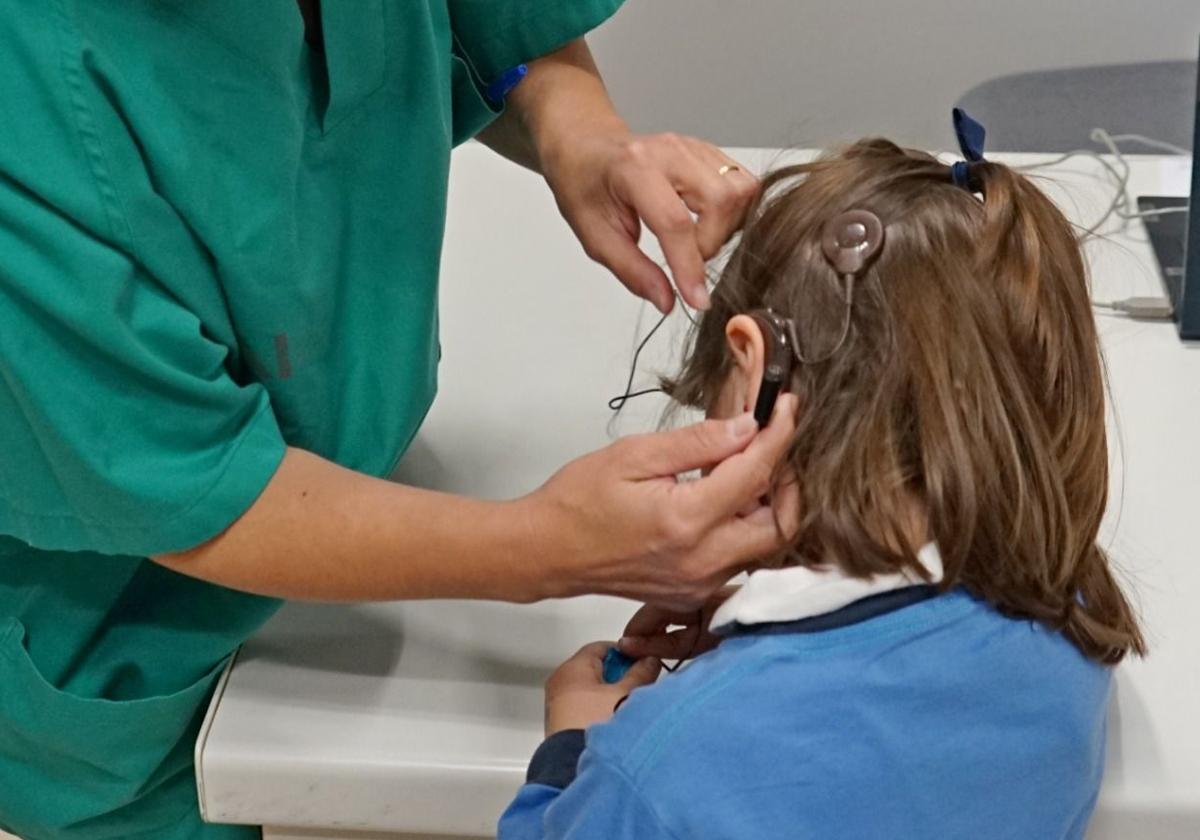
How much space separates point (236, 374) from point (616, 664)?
248 millimetres

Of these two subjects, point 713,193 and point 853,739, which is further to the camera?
point 713,193

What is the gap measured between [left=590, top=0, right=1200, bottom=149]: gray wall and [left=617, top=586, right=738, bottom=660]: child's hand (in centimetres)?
96

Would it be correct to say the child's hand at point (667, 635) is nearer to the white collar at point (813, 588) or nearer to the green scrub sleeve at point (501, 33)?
the white collar at point (813, 588)

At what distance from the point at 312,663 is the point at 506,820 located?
6.8 inches

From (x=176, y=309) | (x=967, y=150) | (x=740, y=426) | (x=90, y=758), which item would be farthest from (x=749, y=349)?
(x=90, y=758)

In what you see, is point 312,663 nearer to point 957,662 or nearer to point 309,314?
point 309,314

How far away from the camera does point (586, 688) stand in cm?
71

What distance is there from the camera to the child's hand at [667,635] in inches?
29.3

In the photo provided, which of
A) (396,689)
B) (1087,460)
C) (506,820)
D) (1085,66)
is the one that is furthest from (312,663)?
(1085,66)

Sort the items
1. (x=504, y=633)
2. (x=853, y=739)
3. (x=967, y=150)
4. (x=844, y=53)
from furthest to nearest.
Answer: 1. (x=844, y=53)
2. (x=504, y=633)
3. (x=967, y=150)
4. (x=853, y=739)

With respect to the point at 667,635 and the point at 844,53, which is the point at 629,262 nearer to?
the point at 667,635

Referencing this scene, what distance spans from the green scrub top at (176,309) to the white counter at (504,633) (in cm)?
6

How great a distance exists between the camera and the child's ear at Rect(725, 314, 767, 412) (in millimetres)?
637

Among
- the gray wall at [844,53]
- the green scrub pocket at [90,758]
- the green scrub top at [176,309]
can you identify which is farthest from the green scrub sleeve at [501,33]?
the gray wall at [844,53]
